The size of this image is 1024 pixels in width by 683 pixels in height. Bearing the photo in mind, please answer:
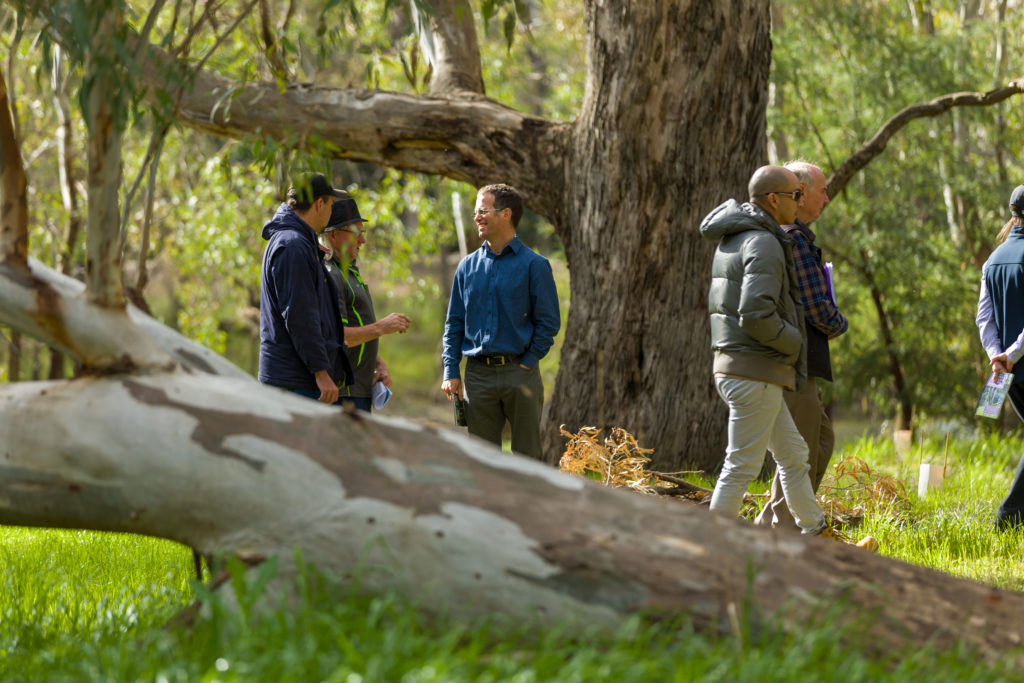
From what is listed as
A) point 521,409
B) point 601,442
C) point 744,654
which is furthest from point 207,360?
point 601,442

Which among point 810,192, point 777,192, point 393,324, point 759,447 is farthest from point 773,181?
point 393,324

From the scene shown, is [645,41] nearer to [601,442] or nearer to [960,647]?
[601,442]

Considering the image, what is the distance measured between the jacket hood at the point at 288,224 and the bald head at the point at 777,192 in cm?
238

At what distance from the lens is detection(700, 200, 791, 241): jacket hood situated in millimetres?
5273

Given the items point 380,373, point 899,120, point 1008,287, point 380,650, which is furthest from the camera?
point 899,120

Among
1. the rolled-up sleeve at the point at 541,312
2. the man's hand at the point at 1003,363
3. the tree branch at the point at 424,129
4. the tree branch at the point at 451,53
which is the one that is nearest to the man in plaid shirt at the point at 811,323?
the man's hand at the point at 1003,363

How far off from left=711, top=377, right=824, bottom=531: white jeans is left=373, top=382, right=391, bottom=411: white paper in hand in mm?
2221

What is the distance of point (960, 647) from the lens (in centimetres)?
314

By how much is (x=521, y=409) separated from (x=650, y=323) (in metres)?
2.34

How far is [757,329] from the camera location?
514 cm

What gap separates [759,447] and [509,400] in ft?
5.54

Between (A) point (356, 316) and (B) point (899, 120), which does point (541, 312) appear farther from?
(B) point (899, 120)

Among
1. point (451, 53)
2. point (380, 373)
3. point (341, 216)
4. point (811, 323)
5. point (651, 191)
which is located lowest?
point (380, 373)

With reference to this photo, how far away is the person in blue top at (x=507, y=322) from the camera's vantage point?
20.8 ft
